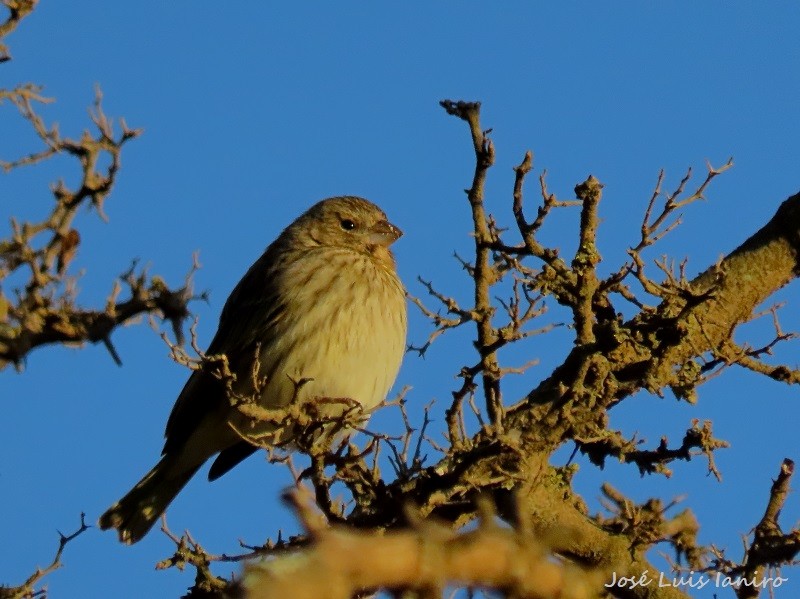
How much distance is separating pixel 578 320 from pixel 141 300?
215cm

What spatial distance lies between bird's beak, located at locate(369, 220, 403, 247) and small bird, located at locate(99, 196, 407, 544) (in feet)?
0.72

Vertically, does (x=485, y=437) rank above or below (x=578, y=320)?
below

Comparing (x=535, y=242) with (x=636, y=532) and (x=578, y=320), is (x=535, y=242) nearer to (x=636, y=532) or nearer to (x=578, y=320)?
(x=578, y=320)

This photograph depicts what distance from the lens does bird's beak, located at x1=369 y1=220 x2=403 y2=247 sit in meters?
8.51

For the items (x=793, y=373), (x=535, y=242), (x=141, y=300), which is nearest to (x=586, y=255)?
(x=535, y=242)

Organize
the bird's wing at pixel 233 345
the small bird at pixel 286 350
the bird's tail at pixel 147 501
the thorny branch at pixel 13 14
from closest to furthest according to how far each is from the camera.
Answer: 1. the thorny branch at pixel 13 14
2. the small bird at pixel 286 350
3. the bird's wing at pixel 233 345
4. the bird's tail at pixel 147 501

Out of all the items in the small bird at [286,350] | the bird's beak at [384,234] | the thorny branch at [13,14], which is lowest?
the thorny branch at [13,14]

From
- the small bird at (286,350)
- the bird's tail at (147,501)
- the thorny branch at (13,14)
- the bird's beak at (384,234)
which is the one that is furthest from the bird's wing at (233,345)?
the thorny branch at (13,14)

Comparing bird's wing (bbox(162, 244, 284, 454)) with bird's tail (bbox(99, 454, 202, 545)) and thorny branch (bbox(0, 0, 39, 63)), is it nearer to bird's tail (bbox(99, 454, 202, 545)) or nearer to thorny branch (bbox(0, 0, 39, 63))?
bird's tail (bbox(99, 454, 202, 545))

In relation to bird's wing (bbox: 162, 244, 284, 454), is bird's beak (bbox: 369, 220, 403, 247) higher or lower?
higher

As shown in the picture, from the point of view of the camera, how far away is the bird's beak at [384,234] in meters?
8.51

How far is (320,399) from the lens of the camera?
16.7 ft

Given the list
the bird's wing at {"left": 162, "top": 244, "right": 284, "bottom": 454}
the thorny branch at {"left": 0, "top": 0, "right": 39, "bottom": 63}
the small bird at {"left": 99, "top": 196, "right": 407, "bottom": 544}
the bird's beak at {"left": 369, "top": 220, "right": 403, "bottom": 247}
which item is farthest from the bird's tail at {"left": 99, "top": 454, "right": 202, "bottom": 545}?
the thorny branch at {"left": 0, "top": 0, "right": 39, "bottom": 63}

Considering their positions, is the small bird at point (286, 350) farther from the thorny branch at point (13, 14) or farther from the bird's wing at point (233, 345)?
the thorny branch at point (13, 14)
